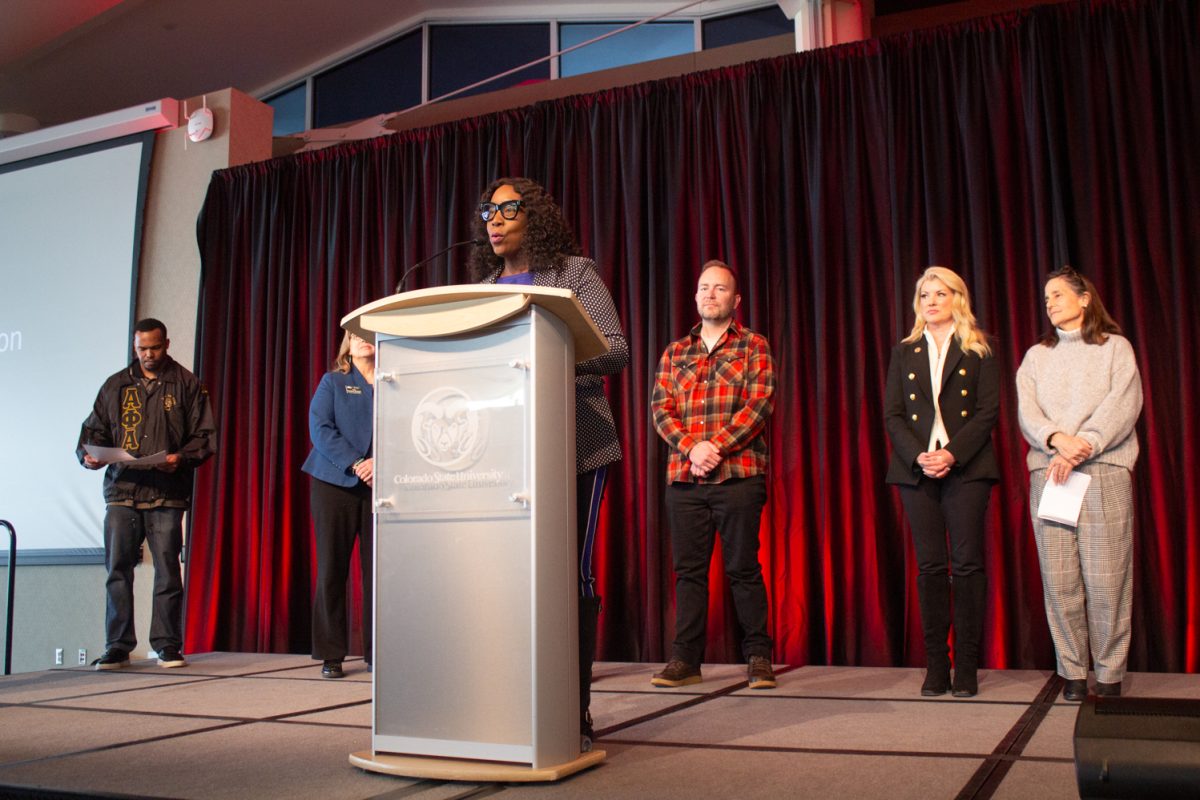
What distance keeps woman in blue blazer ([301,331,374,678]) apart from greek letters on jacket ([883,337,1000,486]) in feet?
6.48

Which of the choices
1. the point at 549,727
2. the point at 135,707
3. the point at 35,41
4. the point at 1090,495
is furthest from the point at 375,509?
the point at 35,41

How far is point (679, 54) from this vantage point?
7246 mm

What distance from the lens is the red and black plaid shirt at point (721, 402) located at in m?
3.51

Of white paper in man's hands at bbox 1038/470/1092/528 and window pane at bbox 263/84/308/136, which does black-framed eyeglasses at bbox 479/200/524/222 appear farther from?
window pane at bbox 263/84/308/136

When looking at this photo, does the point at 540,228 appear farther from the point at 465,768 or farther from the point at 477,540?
the point at 465,768

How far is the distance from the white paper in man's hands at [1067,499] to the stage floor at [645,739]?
1.75 feet

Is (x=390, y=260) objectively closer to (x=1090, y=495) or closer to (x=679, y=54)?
(x=679, y=54)

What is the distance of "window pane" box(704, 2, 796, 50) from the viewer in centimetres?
697

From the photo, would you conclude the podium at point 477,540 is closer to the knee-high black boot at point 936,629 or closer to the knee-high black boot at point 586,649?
the knee-high black boot at point 586,649

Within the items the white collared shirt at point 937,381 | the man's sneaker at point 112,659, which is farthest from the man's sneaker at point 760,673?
the man's sneaker at point 112,659

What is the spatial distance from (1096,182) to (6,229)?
246 inches

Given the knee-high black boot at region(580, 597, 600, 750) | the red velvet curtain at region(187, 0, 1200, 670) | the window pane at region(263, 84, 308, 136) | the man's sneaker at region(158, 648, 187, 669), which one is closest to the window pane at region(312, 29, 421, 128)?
the window pane at region(263, 84, 308, 136)

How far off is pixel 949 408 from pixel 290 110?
6897 millimetres

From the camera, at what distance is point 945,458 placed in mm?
3143
